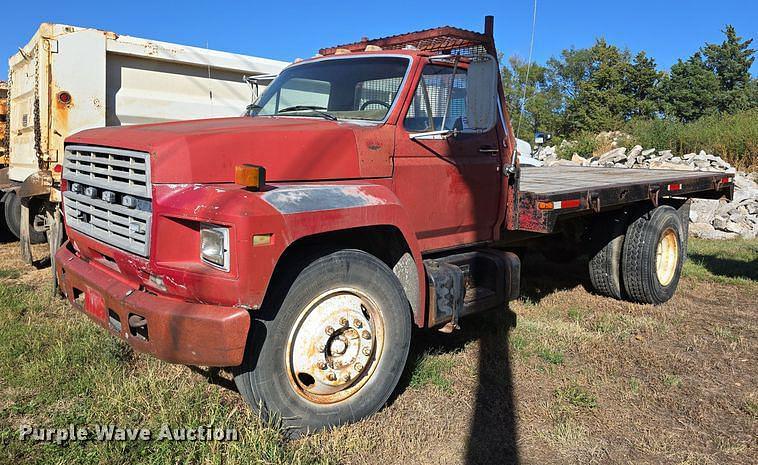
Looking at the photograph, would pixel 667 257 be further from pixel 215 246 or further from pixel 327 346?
pixel 215 246

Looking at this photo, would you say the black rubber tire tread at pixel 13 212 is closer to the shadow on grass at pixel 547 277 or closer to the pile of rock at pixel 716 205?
the shadow on grass at pixel 547 277

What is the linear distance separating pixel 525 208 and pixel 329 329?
216 cm

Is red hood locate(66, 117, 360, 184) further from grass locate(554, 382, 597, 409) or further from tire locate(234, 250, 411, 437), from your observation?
grass locate(554, 382, 597, 409)

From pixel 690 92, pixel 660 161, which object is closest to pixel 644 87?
pixel 690 92

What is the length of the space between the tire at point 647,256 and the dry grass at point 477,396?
528 millimetres

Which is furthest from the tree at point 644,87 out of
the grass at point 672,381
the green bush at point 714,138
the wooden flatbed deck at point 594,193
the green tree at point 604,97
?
the grass at point 672,381

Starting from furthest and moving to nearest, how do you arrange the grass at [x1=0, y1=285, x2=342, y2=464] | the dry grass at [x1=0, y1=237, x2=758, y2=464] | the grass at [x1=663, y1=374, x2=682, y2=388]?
the grass at [x1=663, y1=374, x2=682, y2=388]
the dry grass at [x1=0, y1=237, x2=758, y2=464]
the grass at [x1=0, y1=285, x2=342, y2=464]

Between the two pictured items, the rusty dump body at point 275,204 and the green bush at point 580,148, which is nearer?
the rusty dump body at point 275,204

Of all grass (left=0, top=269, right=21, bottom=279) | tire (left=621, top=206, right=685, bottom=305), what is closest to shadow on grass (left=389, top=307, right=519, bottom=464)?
tire (left=621, top=206, right=685, bottom=305)

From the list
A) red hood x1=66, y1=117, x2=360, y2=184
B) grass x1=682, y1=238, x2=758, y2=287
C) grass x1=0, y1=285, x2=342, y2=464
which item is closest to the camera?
grass x1=0, y1=285, x2=342, y2=464

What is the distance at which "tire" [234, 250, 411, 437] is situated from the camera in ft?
10.2

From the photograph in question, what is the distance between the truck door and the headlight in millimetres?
1367

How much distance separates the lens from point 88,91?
624 cm

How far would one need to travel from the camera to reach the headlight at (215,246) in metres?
2.88
